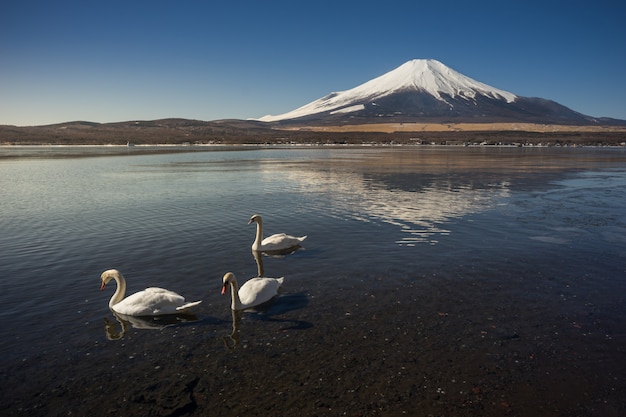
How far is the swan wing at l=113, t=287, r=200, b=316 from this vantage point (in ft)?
32.8

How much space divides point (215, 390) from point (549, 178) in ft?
124

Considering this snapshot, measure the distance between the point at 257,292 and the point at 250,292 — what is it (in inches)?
6.7

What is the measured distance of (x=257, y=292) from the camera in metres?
10.8

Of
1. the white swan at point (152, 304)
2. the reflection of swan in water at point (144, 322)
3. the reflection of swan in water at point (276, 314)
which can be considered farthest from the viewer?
the white swan at point (152, 304)

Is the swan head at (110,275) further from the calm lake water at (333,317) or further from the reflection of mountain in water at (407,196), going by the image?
→ the reflection of mountain in water at (407,196)

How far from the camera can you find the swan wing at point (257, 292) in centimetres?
1063

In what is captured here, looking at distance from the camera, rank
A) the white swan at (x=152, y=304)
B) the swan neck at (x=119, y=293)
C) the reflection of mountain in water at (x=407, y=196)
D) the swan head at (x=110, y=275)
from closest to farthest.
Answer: the white swan at (x=152, y=304) < the swan neck at (x=119, y=293) < the swan head at (x=110, y=275) < the reflection of mountain in water at (x=407, y=196)

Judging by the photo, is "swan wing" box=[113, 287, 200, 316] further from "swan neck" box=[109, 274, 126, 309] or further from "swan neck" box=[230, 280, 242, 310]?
"swan neck" box=[230, 280, 242, 310]

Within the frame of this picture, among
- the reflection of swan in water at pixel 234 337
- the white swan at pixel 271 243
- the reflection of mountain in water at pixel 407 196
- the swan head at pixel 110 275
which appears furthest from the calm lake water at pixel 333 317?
the swan head at pixel 110 275

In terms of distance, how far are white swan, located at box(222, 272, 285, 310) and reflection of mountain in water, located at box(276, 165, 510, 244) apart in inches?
273

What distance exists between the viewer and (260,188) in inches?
1256

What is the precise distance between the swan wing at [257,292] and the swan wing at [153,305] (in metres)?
1.21

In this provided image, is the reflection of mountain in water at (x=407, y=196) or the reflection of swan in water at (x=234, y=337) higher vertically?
the reflection of mountain in water at (x=407, y=196)

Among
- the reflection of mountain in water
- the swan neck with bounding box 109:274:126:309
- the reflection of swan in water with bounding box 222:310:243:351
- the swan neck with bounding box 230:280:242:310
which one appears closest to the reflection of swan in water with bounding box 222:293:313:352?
the reflection of swan in water with bounding box 222:310:243:351
